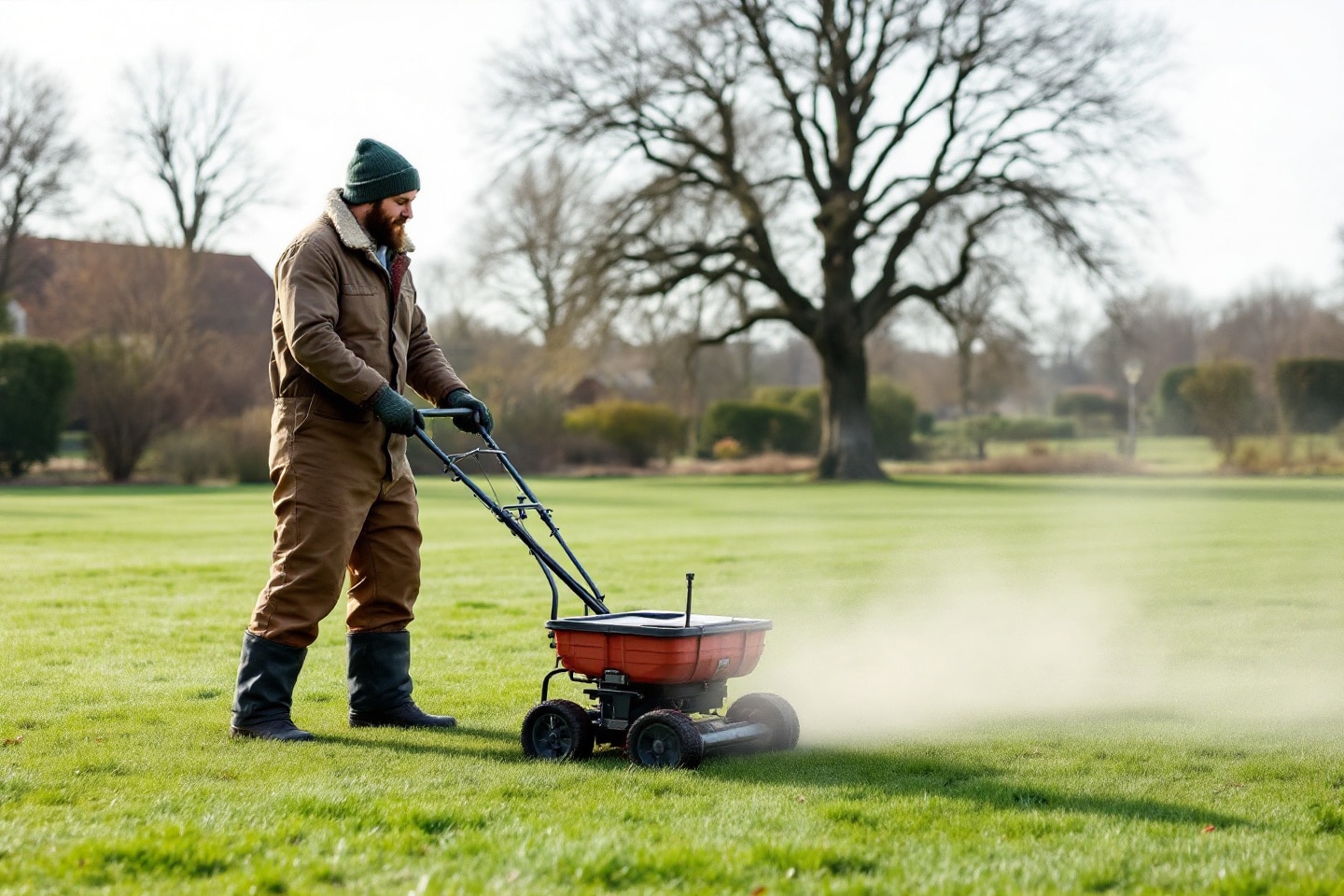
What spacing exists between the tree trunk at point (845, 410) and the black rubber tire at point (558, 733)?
3242 centimetres

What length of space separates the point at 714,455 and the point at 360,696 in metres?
41.6

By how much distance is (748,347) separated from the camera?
2359 inches

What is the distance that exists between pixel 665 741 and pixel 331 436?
1814mm

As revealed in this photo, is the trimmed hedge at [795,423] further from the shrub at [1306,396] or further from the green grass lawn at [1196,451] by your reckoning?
the shrub at [1306,396]

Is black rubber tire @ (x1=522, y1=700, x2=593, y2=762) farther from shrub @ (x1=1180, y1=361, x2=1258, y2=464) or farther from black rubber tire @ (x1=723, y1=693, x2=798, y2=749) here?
shrub @ (x1=1180, y1=361, x2=1258, y2=464)

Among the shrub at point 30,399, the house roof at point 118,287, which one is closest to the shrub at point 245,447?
the shrub at point 30,399

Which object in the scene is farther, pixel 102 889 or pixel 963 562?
pixel 963 562

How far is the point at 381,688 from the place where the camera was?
6.11 m

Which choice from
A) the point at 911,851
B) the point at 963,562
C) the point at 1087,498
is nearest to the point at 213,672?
the point at 911,851

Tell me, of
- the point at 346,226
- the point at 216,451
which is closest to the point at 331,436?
the point at 346,226

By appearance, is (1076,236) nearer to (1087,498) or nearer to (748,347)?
(1087,498)

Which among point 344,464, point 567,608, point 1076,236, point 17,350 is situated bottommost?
point 567,608

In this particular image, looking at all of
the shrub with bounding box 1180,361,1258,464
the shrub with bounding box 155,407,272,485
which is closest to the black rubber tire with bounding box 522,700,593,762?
the shrub with bounding box 155,407,272,485

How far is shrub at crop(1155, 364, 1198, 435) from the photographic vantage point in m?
53.1
